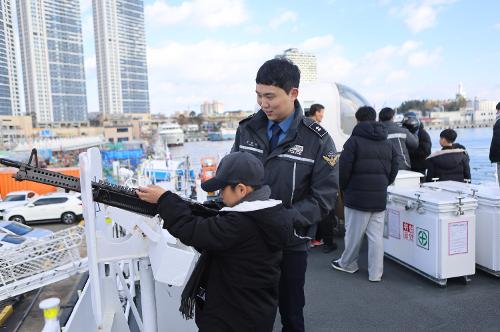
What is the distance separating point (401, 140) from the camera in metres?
5.16

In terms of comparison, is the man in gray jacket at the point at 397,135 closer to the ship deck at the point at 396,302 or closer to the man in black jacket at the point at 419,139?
the man in black jacket at the point at 419,139

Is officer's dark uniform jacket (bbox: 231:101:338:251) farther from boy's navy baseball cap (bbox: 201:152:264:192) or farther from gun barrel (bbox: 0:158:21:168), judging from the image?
gun barrel (bbox: 0:158:21:168)

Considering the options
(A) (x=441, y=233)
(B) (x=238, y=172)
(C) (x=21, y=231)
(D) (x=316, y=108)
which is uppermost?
(D) (x=316, y=108)

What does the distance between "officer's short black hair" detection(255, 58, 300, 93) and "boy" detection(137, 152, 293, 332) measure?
0.57m

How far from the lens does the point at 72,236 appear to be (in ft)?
14.6

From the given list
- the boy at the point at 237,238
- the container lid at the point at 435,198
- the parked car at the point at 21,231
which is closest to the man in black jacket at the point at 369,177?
the container lid at the point at 435,198

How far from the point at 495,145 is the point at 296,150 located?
4196 mm

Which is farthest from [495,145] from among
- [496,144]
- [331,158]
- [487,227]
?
[331,158]

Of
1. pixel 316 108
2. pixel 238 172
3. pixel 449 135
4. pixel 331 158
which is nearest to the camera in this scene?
pixel 238 172

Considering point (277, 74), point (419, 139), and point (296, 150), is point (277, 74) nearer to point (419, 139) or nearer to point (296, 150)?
point (296, 150)

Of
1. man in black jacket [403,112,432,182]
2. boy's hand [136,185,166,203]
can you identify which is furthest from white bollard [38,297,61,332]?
man in black jacket [403,112,432,182]

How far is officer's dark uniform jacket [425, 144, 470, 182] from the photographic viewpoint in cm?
467

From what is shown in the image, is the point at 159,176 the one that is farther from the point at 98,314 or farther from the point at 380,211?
the point at 98,314

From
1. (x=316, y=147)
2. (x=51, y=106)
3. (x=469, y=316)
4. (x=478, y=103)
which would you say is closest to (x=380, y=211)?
(x=469, y=316)
